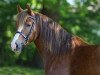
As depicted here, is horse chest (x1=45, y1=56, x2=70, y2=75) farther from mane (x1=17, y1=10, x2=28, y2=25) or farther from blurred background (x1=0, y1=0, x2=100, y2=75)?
blurred background (x1=0, y1=0, x2=100, y2=75)

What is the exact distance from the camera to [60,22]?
14.3 metres

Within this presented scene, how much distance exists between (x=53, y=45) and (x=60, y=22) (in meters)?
8.02

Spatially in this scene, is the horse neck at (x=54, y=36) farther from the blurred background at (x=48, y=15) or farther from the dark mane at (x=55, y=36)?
the blurred background at (x=48, y=15)

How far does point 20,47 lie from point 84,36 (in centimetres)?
894

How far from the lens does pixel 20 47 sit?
6180 mm

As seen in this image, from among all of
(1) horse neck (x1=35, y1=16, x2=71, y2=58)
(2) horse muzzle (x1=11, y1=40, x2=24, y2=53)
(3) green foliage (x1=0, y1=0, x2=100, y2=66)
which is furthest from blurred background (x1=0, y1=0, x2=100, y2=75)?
(2) horse muzzle (x1=11, y1=40, x2=24, y2=53)

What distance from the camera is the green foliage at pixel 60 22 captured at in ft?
43.9

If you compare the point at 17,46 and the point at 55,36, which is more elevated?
the point at 55,36

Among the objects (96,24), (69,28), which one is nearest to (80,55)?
(69,28)

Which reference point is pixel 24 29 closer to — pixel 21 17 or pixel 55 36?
pixel 21 17

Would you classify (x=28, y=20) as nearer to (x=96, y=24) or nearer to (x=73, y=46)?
(x=73, y=46)

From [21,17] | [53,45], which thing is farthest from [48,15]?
[21,17]

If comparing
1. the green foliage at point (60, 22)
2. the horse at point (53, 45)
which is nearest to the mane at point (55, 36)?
the horse at point (53, 45)

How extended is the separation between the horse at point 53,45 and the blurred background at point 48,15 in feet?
20.2
